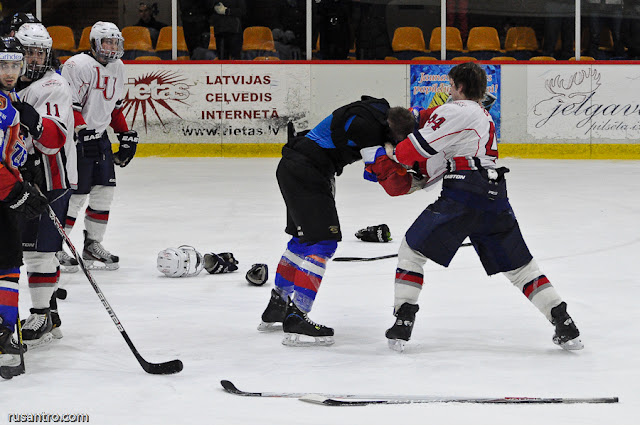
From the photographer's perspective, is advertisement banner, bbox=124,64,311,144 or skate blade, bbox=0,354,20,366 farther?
advertisement banner, bbox=124,64,311,144

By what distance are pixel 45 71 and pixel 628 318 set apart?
7.95ft

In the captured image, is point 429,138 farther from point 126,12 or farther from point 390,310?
point 126,12

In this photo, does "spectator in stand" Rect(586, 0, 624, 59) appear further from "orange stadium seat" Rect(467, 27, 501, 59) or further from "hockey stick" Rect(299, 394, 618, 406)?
"hockey stick" Rect(299, 394, 618, 406)

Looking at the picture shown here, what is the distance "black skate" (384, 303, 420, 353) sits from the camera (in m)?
3.56

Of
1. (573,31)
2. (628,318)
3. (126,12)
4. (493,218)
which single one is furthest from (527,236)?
(126,12)

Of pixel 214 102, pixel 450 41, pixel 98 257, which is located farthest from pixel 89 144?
pixel 450 41

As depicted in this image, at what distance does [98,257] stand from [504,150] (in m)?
6.94

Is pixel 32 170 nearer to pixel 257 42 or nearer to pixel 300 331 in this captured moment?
pixel 300 331

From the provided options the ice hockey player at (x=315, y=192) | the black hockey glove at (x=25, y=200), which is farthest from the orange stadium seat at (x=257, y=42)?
the black hockey glove at (x=25, y=200)

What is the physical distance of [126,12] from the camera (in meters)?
12.3

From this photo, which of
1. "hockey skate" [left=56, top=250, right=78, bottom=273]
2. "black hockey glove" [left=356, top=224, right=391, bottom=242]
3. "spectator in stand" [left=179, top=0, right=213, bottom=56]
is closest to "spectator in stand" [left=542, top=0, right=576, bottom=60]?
"spectator in stand" [left=179, top=0, right=213, bottom=56]

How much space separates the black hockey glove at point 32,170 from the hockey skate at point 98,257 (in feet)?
5.61

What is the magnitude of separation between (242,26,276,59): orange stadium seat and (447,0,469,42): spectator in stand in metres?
2.10

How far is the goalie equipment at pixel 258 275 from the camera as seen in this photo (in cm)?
479
